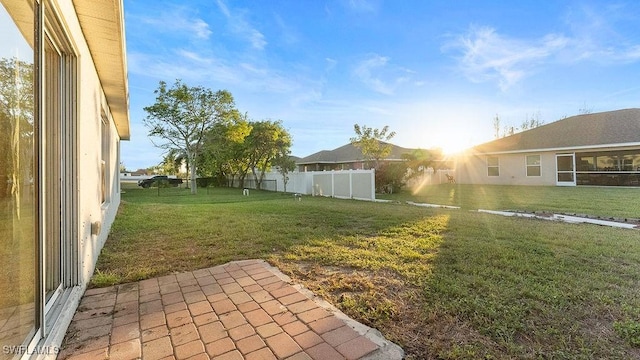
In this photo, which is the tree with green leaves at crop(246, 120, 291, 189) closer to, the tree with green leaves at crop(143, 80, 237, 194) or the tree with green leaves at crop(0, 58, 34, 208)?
the tree with green leaves at crop(143, 80, 237, 194)

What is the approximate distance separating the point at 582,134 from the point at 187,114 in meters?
23.9

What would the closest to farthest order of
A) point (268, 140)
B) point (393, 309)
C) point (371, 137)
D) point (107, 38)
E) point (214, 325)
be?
1. point (214, 325)
2. point (393, 309)
3. point (107, 38)
4. point (371, 137)
5. point (268, 140)

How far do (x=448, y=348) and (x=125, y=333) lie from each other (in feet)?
7.74

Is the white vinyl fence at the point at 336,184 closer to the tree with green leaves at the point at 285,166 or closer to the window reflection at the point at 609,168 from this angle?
the tree with green leaves at the point at 285,166

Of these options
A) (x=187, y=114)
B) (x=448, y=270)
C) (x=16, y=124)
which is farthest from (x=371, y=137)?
(x=16, y=124)

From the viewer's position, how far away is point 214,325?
7.71ft

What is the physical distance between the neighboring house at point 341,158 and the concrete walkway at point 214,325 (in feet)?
68.9

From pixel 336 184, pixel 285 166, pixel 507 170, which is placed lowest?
pixel 336 184

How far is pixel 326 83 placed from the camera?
13.6 m

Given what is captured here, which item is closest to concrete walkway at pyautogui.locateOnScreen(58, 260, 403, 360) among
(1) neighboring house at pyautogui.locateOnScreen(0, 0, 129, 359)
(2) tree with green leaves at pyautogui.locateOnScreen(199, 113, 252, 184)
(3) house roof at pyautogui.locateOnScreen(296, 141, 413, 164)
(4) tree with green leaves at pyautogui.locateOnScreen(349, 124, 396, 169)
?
(1) neighboring house at pyautogui.locateOnScreen(0, 0, 129, 359)

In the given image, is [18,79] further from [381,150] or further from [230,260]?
[381,150]

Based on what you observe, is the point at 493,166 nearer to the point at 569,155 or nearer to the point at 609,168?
the point at 569,155

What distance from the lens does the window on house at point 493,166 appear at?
2069cm

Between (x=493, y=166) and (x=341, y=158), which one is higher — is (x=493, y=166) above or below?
below
